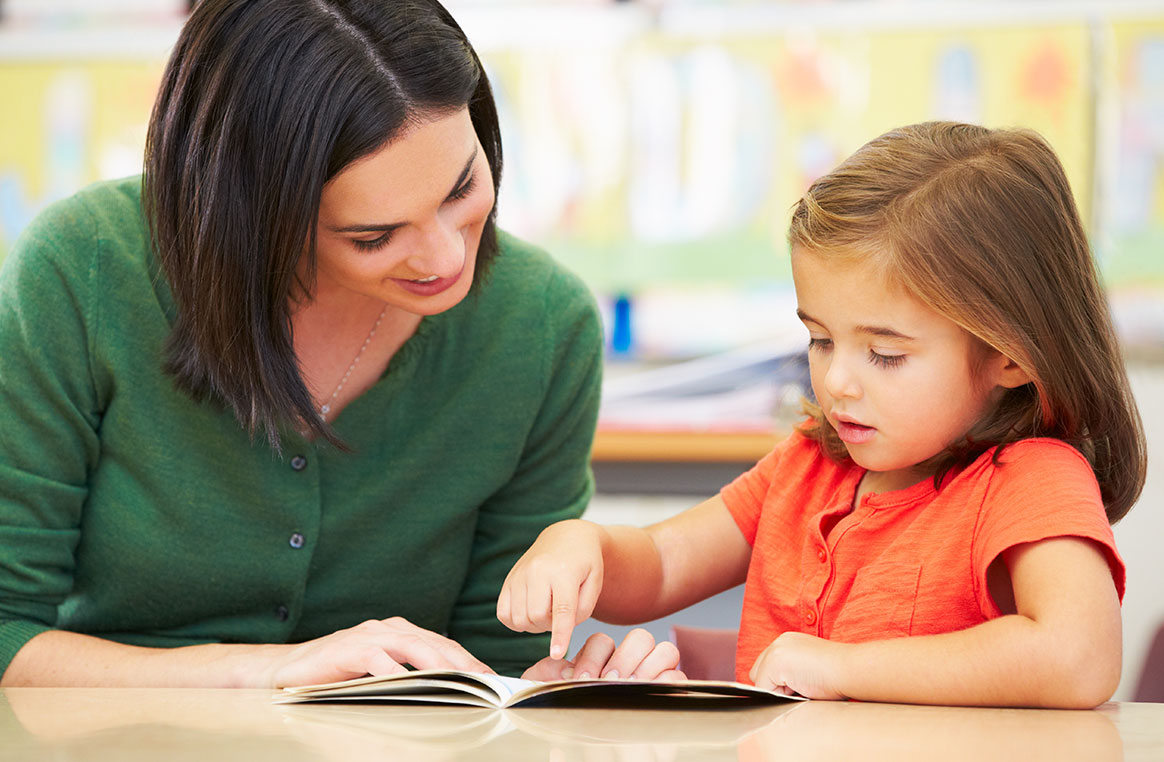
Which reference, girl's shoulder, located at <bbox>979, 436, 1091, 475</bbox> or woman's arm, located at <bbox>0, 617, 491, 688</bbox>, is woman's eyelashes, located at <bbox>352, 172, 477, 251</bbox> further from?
girl's shoulder, located at <bbox>979, 436, 1091, 475</bbox>

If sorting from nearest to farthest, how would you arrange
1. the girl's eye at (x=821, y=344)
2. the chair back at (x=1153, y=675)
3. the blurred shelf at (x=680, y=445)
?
the girl's eye at (x=821, y=344)
the chair back at (x=1153, y=675)
the blurred shelf at (x=680, y=445)

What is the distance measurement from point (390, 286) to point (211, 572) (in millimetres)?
358

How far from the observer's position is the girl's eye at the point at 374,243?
1.06 m

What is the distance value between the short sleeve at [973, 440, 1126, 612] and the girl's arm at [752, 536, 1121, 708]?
0.5 inches

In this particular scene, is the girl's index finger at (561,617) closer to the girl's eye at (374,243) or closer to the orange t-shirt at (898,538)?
the orange t-shirt at (898,538)

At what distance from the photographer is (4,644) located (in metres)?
1.07

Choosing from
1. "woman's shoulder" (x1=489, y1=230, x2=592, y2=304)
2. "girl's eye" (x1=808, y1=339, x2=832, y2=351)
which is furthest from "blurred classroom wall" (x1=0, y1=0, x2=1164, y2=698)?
"girl's eye" (x1=808, y1=339, x2=832, y2=351)

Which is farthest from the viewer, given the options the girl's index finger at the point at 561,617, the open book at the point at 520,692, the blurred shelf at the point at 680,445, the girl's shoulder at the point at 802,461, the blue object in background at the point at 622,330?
the blue object in background at the point at 622,330

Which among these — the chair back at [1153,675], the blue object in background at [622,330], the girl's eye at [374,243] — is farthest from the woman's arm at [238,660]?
the blue object in background at [622,330]

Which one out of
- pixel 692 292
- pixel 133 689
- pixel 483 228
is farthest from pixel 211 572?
pixel 692 292

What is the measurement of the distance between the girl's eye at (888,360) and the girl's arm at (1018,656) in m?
0.17

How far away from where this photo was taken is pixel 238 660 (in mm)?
1006

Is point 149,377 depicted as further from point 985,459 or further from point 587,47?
point 587,47

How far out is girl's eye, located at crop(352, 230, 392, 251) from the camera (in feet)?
3.47
